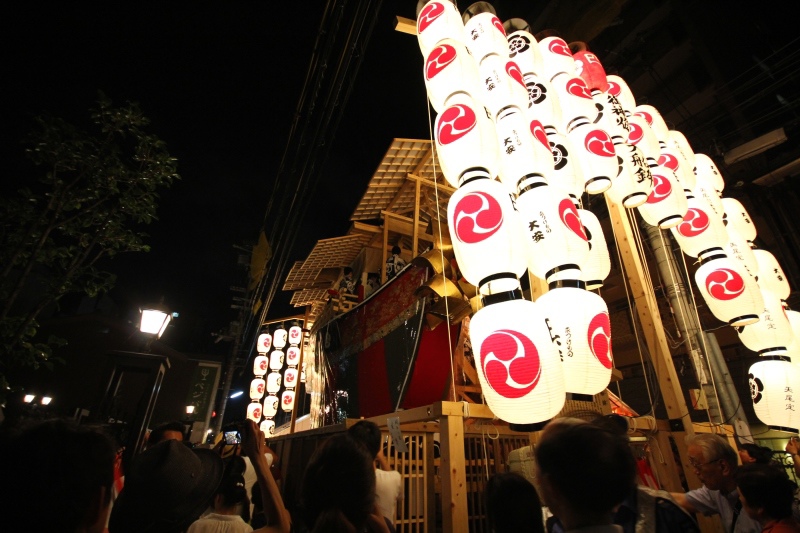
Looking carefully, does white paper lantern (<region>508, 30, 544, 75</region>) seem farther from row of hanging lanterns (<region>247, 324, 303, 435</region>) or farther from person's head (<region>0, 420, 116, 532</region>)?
row of hanging lanterns (<region>247, 324, 303, 435</region>)

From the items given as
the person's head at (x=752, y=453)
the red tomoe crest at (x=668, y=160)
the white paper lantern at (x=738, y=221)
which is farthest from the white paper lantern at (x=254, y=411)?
the white paper lantern at (x=738, y=221)

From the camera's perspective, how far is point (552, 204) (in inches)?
159

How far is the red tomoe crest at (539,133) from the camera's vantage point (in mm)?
4531

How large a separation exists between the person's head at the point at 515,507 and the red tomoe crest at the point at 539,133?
12.4 feet

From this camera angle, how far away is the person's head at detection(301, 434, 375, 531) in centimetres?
185

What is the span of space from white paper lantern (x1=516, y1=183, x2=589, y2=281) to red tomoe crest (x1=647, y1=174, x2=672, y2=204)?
2350 millimetres

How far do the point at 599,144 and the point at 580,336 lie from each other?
281 centimetres

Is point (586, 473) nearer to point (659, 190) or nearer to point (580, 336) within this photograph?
point (580, 336)

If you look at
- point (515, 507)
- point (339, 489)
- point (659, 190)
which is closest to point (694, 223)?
point (659, 190)

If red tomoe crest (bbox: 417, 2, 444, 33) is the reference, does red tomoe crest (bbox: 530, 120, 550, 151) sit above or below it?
below

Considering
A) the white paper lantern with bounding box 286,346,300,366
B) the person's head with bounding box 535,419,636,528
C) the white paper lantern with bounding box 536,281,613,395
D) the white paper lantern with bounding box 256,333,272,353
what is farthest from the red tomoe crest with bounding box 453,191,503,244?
the white paper lantern with bounding box 256,333,272,353

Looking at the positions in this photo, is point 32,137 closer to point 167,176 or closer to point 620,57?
point 167,176

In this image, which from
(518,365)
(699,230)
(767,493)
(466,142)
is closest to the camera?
(767,493)

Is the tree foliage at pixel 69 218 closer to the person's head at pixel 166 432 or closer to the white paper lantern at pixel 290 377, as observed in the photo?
the person's head at pixel 166 432
